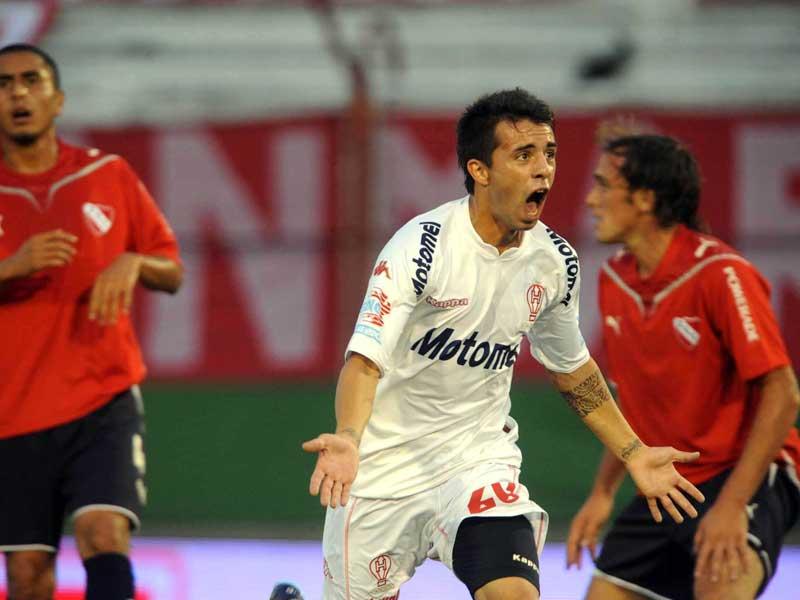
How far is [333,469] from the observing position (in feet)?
13.1

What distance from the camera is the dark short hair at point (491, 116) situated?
15.3 feet

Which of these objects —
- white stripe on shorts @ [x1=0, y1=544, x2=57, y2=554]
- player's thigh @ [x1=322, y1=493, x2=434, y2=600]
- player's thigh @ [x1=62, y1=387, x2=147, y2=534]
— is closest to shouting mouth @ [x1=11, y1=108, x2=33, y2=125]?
player's thigh @ [x1=62, y1=387, x2=147, y2=534]

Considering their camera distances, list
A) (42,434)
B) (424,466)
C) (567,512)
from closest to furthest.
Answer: (424,466)
(42,434)
(567,512)

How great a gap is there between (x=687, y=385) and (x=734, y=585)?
723 millimetres

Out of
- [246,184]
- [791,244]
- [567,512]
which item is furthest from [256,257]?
[791,244]

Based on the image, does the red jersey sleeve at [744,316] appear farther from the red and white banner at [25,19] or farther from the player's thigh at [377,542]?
the red and white banner at [25,19]

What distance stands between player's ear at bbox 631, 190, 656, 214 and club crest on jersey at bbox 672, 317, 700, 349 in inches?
18.4

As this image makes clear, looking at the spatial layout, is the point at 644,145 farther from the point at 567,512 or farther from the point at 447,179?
the point at 447,179

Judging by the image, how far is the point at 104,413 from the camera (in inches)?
213

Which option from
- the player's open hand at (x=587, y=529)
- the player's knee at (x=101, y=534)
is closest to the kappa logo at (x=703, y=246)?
the player's open hand at (x=587, y=529)

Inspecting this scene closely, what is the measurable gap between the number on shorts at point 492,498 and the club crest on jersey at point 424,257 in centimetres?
69

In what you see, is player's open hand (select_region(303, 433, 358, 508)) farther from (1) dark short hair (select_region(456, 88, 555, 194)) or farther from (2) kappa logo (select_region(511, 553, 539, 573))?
(1) dark short hair (select_region(456, 88, 555, 194))

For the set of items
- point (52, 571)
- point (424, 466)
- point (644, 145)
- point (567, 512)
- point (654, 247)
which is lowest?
point (567, 512)

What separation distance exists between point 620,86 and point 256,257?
3.91m
